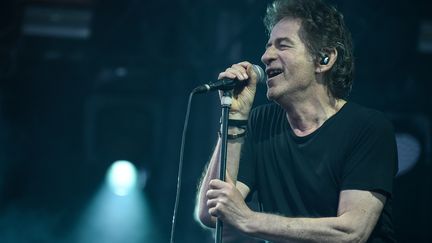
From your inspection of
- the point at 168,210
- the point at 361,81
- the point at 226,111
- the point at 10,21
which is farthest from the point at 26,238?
the point at 226,111

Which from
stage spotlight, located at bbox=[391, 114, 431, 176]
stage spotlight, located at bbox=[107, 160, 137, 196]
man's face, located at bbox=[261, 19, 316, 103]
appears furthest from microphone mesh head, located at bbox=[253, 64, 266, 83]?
stage spotlight, located at bbox=[107, 160, 137, 196]

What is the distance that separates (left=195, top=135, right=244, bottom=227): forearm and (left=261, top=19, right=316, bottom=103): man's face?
0.31m

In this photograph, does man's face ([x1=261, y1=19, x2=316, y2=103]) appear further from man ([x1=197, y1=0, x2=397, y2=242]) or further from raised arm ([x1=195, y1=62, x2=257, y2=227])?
raised arm ([x1=195, y1=62, x2=257, y2=227])

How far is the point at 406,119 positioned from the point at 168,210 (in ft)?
8.18

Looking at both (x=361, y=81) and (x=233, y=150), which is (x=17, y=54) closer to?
(x=361, y=81)

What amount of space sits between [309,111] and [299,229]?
703 mm

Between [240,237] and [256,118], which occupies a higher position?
[256,118]

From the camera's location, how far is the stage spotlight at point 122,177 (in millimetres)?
6168

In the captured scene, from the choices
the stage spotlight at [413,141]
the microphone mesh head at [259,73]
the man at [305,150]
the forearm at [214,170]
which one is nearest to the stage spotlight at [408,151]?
the stage spotlight at [413,141]

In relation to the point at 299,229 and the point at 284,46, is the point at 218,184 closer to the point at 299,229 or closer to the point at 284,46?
the point at 299,229

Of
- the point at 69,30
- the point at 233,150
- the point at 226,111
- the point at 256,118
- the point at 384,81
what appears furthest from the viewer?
the point at 69,30

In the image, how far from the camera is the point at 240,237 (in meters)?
3.02

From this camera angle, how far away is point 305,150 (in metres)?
3.02

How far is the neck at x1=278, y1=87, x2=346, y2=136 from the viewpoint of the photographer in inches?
122
